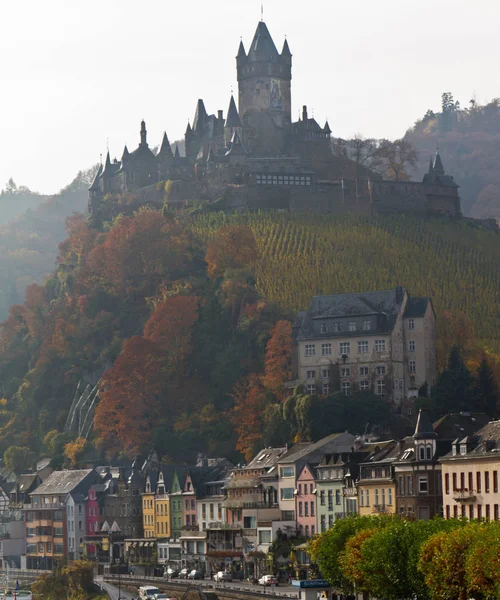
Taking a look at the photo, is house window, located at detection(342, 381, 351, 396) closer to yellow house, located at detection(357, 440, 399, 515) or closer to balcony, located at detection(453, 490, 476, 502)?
yellow house, located at detection(357, 440, 399, 515)

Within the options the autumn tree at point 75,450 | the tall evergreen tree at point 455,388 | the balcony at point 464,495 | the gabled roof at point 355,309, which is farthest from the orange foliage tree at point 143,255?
the balcony at point 464,495

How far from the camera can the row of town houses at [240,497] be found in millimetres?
98875

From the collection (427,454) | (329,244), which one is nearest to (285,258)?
(329,244)

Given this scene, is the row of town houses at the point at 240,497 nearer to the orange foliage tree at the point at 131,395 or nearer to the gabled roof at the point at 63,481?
the gabled roof at the point at 63,481

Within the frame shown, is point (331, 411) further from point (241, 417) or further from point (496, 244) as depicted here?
point (496, 244)

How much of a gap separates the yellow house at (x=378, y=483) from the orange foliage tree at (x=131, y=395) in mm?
47172

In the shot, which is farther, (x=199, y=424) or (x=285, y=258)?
(x=285, y=258)

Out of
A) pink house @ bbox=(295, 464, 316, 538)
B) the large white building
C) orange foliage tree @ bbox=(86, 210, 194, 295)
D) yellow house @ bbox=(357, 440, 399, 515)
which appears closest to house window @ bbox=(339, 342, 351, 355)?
the large white building

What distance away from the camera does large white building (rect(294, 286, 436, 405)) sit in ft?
461

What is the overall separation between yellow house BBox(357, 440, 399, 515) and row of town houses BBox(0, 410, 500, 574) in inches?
3.7

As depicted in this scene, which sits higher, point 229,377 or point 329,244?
point 329,244

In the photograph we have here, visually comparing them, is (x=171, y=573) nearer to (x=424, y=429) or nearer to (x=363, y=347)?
(x=363, y=347)

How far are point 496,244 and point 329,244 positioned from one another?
21.7 meters

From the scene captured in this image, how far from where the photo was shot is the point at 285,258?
174 meters
